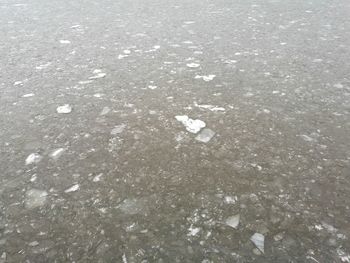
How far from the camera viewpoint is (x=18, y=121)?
136 inches

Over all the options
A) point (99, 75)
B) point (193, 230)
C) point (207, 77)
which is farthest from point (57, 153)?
point (207, 77)

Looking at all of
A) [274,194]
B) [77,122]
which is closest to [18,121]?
[77,122]

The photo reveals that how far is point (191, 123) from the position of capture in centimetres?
328

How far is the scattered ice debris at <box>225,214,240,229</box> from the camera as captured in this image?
2162 millimetres

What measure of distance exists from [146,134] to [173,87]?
1077mm

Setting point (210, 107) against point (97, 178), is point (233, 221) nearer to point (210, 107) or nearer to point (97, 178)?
point (97, 178)

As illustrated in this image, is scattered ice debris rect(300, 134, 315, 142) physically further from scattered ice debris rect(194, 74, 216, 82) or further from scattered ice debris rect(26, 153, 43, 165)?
scattered ice debris rect(26, 153, 43, 165)

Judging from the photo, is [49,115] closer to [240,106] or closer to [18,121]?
[18,121]

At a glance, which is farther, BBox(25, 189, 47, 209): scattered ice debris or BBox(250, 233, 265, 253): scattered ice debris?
BBox(25, 189, 47, 209): scattered ice debris

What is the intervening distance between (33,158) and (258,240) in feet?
6.37

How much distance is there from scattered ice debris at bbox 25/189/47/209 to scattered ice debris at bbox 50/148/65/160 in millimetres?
412

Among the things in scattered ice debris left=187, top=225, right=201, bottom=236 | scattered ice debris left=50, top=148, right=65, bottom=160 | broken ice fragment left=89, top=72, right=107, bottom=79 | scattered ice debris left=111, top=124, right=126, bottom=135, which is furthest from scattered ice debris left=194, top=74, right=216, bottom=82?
scattered ice debris left=187, top=225, right=201, bottom=236

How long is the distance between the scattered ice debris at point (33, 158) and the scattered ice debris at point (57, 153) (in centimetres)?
10

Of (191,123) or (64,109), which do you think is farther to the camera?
(64,109)
